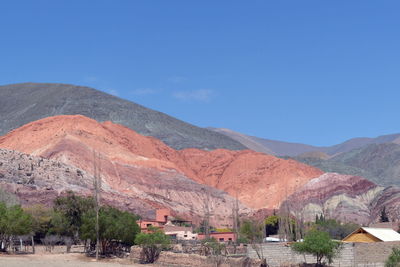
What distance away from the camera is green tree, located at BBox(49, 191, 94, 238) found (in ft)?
206

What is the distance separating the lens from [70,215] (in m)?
65.1

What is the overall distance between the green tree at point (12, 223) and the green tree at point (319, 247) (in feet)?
72.4

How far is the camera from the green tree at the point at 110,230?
52.8 m

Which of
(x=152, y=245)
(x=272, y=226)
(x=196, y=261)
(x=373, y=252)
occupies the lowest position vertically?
(x=196, y=261)

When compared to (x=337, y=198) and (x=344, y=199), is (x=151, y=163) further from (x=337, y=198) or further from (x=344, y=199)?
(x=344, y=199)

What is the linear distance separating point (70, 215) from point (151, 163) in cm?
6122

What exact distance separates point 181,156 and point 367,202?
2032 inches

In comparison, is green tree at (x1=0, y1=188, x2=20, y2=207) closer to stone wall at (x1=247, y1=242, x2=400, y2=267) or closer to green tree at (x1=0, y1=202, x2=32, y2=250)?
green tree at (x1=0, y1=202, x2=32, y2=250)

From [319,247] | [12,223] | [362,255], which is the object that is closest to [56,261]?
[12,223]

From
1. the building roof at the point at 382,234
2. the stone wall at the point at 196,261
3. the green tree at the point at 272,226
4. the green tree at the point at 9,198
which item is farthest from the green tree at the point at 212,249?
the green tree at the point at 272,226

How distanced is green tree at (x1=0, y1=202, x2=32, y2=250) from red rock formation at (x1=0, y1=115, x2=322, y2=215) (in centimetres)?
5134

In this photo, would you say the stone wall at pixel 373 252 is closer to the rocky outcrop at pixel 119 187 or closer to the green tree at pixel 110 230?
the green tree at pixel 110 230

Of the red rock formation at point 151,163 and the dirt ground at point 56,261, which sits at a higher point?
the red rock formation at point 151,163

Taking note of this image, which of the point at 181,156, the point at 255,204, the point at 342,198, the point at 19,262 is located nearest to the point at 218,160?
the point at 181,156
